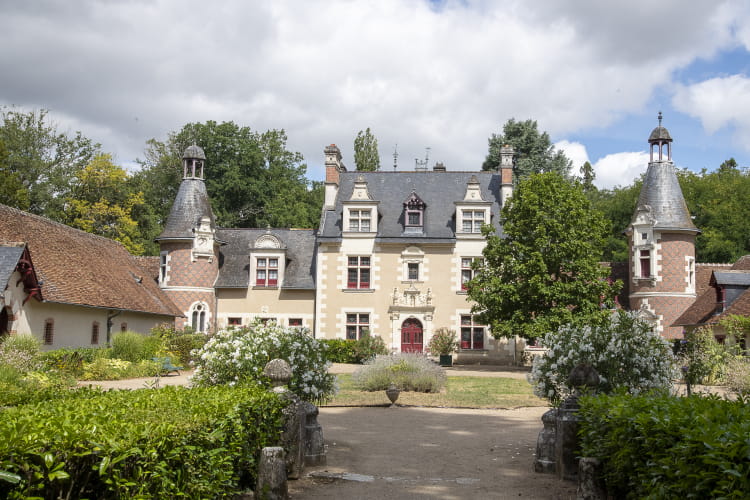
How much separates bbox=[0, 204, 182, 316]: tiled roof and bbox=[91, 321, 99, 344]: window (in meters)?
0.85

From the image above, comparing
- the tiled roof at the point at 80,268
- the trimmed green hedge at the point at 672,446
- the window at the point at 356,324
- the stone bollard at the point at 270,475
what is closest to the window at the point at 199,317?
the tiled roof at the point at 80,268

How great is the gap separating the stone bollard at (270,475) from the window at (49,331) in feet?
55.7

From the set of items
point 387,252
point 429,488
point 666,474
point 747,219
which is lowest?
point 429,488

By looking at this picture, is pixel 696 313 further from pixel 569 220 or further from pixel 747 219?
pixel 747 219

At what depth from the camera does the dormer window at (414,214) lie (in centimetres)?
3350

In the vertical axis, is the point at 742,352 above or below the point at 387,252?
below

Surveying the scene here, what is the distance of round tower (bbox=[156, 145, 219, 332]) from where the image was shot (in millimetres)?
32562

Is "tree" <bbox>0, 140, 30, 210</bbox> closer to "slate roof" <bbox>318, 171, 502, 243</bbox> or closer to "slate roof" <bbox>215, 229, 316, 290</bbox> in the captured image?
"slate roof" <bbox>215, 229, 316, 290</bbox>

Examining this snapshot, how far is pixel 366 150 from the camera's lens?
4728 centimetres

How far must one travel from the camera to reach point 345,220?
109 feet

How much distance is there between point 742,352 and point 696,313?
728 centimetres

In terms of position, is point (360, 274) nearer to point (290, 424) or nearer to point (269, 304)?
point (269, 304)

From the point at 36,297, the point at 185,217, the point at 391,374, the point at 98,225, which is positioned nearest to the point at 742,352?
the point at 391,374

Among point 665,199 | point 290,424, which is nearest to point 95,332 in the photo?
point 290,424
